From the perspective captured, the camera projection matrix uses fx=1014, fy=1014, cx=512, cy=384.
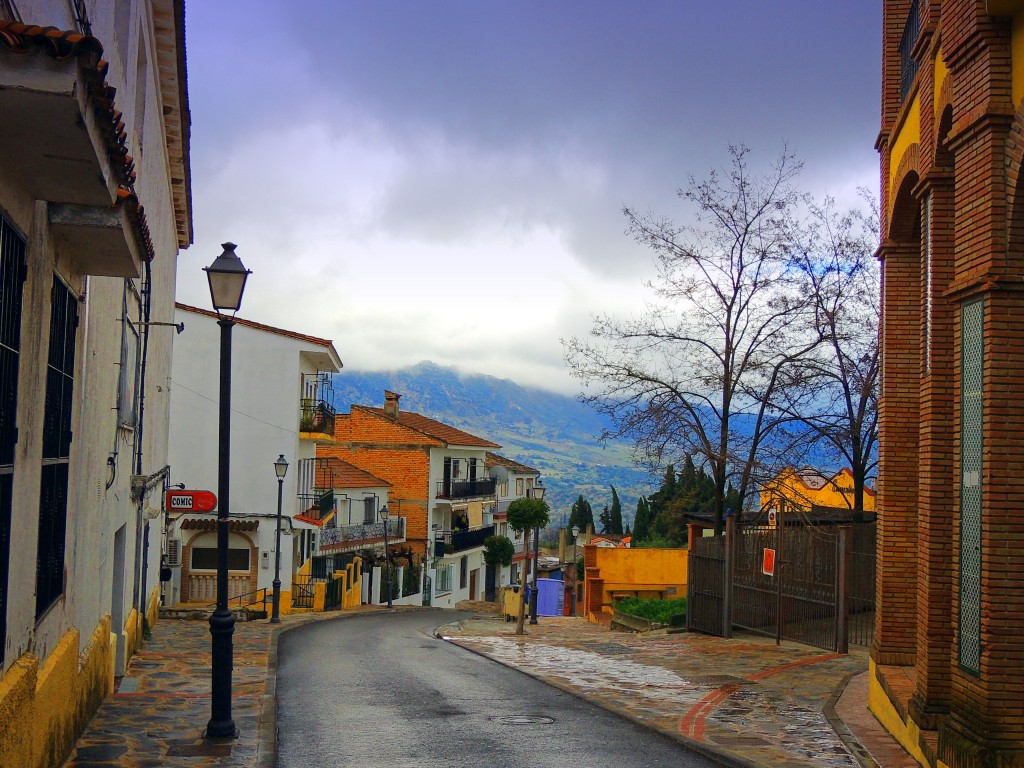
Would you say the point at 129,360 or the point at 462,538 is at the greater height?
the point at 129,360

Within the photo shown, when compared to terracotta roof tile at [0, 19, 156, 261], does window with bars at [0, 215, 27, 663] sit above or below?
below

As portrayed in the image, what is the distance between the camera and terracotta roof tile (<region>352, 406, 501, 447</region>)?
2203 inches

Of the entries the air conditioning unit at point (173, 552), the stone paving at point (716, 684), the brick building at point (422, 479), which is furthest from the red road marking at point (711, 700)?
the brick building at point (422, 479)

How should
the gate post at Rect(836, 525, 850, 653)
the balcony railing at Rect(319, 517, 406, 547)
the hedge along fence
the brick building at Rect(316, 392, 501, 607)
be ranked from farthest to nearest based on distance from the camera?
the brick building at Rect(316, 392, 501, 607)
the balcony railing at Rect(319, 517, 406, 547)
the hedge along fence
the gate post at Rect(836, 525, 850, 653)

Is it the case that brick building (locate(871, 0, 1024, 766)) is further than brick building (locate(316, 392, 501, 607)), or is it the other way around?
brick building (locate(316, 392, 501, 607))

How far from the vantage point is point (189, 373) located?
33.0 meters

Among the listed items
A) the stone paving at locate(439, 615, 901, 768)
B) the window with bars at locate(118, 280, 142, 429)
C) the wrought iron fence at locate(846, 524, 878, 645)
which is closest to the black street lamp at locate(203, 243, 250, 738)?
the window with bars at locate(118, 280, 142, 429)

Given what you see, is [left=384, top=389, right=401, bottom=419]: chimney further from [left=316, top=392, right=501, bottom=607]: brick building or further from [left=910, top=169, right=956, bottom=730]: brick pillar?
[left=910, top=169, right=956, bottom=730]: brick pillar

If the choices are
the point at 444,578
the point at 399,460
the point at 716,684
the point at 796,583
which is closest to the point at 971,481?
the point at 716,684

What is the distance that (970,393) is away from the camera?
751 centimetres

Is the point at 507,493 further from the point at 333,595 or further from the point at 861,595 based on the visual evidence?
the point at 861,595

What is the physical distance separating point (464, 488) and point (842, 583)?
141 ft

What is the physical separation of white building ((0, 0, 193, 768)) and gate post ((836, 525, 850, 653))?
10.3 m

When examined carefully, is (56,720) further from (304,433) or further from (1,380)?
(304,433)
